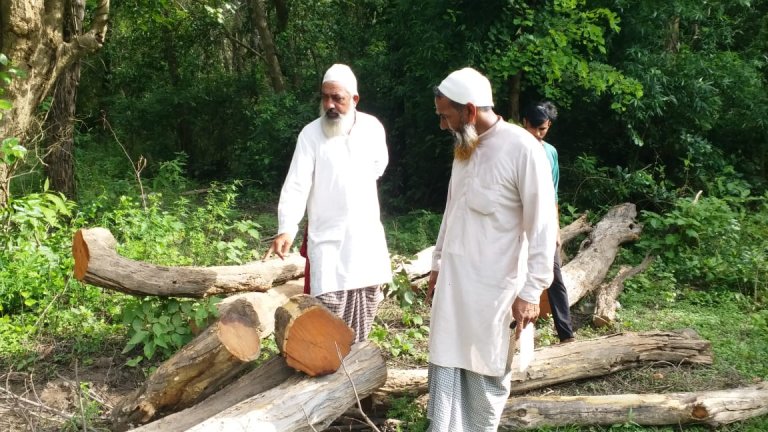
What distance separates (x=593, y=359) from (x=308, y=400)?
81.3 inches

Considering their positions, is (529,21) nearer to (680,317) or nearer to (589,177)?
(589,177)

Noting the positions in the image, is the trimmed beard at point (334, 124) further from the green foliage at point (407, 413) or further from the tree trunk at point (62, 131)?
the tree trunk at point (62, 131)

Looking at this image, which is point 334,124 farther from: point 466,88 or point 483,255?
point 483,255

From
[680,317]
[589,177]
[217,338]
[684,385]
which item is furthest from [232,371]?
[589,177]

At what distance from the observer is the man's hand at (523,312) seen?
310 cm

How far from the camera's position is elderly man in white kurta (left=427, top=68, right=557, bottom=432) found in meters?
3.09

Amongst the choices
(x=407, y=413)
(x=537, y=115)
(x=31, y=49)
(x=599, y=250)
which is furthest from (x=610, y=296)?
(x=31, y=49)

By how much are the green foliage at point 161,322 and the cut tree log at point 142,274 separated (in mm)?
120

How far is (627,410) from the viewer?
3986 millimetres

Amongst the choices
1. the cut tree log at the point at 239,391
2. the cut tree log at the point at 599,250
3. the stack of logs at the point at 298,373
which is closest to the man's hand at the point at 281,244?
the stack of logs at the point at 298,373

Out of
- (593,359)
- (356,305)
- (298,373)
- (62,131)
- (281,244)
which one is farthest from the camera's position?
(62,131)

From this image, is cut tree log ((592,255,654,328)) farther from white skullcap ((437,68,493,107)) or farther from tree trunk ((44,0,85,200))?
tree trunk ((44,0,85,200))

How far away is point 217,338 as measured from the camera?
12.5 feet

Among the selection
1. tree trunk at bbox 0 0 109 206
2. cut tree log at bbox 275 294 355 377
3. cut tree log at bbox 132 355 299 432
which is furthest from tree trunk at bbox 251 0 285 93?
cut tree log at bbox 275 294 355 377
